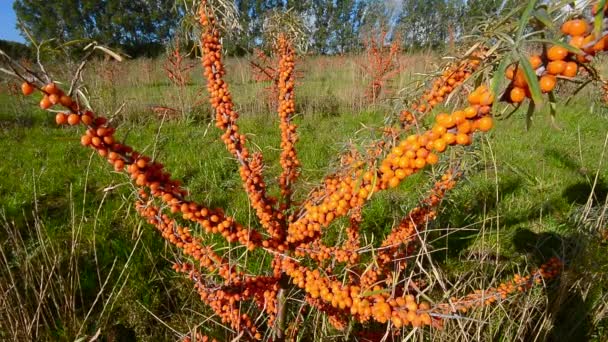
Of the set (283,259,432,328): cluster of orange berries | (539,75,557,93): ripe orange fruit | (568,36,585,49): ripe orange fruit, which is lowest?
(283,259,432,328): cluster of orange berries

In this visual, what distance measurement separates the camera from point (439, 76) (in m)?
1.01

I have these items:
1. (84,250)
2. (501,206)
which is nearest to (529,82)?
(84,250)

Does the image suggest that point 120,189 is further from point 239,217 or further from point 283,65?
point 283,65

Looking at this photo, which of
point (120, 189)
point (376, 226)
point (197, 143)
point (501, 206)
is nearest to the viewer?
point (376, 226)

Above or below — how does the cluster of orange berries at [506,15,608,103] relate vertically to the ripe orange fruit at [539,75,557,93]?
Result: above

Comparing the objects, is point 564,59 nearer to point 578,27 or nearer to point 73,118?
point 578,27

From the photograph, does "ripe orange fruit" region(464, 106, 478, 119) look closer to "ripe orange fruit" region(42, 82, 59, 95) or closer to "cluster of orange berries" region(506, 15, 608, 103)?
"cluster of orange berries" region(506, 15, 608, 103)


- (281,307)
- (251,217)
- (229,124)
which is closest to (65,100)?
(229,124)

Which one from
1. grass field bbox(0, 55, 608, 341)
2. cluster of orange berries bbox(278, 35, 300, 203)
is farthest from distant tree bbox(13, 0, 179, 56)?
cluster of orange berries bbox(278, 35, 300, 203)

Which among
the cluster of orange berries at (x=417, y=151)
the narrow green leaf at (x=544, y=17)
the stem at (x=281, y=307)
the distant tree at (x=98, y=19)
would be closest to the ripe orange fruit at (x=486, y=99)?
the cluster of orange berries at (x=417, y=151)

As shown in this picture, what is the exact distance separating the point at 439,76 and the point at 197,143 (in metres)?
4.88

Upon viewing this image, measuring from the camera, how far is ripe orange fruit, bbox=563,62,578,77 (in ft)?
1.47

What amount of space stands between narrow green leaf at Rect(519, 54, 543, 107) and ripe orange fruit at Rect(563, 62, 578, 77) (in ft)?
0.17

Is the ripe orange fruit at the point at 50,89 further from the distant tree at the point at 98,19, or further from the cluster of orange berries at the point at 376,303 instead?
the distant tree at the point at 98,19
